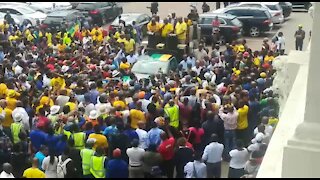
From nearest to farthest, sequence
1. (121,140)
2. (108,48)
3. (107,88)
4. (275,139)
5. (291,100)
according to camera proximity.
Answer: (275,139)
(291,100)
(121,140)
(107,88)
(108,48)

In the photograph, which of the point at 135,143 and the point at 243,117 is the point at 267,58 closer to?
the point at 243,117

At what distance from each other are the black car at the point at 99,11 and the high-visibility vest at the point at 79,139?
64.1 feet

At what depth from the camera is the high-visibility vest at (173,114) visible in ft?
36.9

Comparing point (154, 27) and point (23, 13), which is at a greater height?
point (154, 27)

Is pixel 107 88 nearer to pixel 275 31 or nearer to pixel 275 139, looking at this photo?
pixel 275 139

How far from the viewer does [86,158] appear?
29.7 ft

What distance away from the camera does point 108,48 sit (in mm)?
19000

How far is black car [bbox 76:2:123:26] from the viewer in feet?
95.5

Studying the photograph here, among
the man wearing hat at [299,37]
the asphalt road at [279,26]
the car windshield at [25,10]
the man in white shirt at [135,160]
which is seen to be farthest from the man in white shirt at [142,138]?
the car windshield at [25,10]

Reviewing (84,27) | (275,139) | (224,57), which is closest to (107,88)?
(224,57)

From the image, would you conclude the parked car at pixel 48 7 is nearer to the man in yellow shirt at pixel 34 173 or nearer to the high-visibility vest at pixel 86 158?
the high-visibility vest at pixel 86 158

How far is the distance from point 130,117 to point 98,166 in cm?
218

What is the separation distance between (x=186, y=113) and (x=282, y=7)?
19176mm

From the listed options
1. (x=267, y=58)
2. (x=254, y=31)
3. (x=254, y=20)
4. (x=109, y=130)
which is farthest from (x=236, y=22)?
(x=109, y=130)
